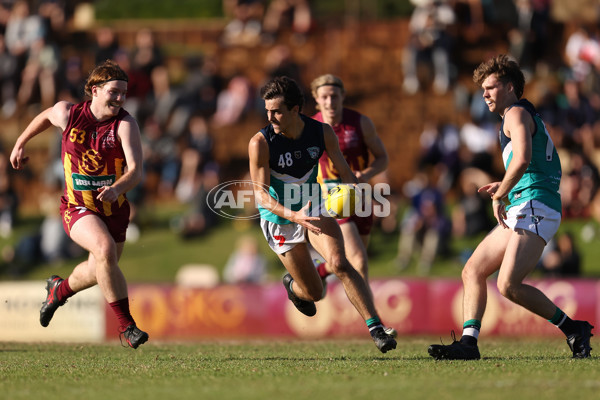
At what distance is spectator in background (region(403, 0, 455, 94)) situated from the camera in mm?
20438

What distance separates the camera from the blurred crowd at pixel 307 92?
1834 centimetres

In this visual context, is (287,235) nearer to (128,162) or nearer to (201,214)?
(128,162)

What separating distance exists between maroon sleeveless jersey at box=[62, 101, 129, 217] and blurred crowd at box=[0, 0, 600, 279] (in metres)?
9.68

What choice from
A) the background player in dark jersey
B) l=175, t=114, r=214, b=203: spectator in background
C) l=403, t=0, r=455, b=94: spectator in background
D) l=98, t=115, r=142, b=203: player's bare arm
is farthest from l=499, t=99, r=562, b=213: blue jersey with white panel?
l=403, t=0, r=455, b=94: spectator in background

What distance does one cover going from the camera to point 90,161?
8.91 metres

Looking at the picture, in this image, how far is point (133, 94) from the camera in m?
21.1

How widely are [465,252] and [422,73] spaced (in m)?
5.12

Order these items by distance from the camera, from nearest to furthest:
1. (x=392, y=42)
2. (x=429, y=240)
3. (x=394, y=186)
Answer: (x=429, y=240) → (x=394, y=186) → (x=392, y=42)

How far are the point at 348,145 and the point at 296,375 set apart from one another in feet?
12.0

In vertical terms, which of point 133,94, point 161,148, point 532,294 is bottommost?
point 532,294

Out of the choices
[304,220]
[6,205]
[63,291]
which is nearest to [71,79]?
[6,205]

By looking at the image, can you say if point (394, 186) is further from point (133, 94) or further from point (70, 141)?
point (70, 141)

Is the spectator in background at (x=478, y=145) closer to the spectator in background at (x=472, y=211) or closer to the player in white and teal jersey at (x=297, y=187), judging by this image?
the spectator in background at (x=472, y=211)

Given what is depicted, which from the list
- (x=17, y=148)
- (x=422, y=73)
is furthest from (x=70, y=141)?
(x=422, y=73)
